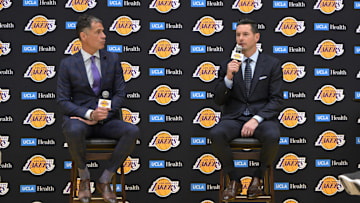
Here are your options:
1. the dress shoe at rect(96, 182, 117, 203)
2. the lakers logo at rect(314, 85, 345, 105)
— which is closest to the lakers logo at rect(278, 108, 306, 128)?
the lakers logo at rect(314, 85, 345, 105)

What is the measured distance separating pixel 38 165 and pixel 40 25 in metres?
1.43

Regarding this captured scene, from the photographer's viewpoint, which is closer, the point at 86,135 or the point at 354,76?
the point at 86,135

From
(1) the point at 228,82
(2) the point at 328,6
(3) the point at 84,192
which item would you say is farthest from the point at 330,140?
(3) the point at 84,192

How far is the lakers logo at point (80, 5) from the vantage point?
4285 millimetres

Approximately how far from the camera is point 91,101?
3.48 m

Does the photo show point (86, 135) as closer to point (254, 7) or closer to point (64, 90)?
point (64, 90)

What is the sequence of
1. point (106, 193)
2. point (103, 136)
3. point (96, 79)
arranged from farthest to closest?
point (96, 79) < point (103, 136) < point (106, 193)

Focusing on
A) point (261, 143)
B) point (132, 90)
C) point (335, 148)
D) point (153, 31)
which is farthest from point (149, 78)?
point (335, 148)

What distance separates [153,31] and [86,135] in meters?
1.48

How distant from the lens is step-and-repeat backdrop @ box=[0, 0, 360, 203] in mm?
4270

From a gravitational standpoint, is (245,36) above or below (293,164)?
above

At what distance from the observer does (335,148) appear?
14.3 feet

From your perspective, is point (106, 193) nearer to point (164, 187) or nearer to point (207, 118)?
point (164, 187)

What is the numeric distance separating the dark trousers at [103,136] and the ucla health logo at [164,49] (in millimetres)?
1142
